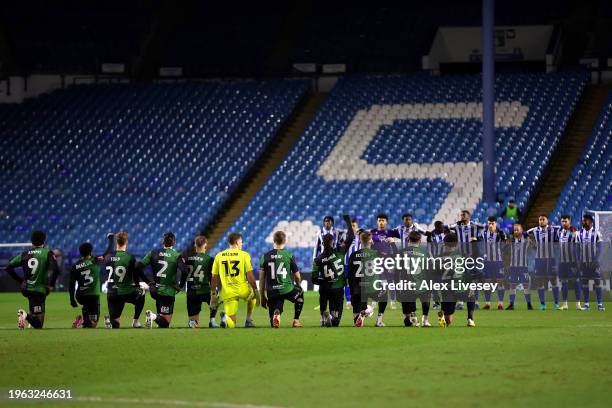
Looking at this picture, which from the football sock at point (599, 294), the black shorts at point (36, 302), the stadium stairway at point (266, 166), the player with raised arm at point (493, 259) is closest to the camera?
the black shorts at point (36, 302)

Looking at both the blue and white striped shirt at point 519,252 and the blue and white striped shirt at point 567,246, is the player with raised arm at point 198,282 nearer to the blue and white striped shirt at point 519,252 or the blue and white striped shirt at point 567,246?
the blue and white striped shirt at point 519,252

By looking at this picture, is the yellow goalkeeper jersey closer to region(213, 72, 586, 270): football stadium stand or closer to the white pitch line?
the white pitch line

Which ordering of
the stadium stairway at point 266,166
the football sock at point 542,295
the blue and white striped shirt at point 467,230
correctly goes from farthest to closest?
the stadium stairway at point 266,166 < the football sock at point 542,295 < the blue and white striped shirt at point 467,230

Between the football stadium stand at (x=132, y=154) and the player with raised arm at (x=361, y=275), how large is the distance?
18.2 meters

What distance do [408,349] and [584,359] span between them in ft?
8.35

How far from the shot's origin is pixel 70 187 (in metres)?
43.5

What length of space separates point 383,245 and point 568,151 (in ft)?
65.0

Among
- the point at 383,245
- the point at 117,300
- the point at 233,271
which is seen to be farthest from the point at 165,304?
the point at 383,245

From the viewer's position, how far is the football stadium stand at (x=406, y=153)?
39281mm

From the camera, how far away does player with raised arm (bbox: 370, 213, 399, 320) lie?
21.3 meters

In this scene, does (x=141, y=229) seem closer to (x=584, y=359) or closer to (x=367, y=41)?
(x=367, y=41)

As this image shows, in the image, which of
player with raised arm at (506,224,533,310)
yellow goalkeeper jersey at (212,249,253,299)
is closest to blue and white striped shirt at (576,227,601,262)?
player with raised arm at (506,224,533,310)

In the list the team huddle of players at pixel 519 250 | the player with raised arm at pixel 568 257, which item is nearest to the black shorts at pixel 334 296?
the team huddle of players at pixel 519 250

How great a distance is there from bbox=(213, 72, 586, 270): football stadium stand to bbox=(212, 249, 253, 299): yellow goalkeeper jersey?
54.2 feet
